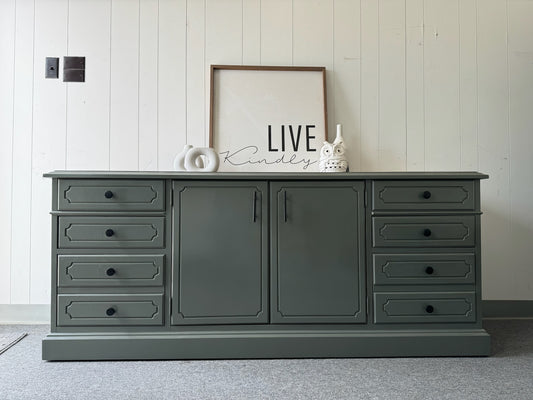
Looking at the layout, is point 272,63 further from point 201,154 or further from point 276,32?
point 201,154

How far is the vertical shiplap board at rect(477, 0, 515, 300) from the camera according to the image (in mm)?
2426

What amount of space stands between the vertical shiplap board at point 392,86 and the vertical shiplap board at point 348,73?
0.48ft

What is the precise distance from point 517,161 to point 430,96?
70 centimetres

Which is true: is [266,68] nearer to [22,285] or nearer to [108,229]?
[108,229]

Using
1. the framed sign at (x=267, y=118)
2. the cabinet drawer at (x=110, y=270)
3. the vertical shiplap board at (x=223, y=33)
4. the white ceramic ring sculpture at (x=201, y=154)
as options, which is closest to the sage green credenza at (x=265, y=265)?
the cabinet drawer at (x=110, y=270)

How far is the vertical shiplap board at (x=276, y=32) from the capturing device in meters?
2.40

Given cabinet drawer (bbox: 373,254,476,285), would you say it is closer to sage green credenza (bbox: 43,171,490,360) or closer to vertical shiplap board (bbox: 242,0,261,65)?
sage green credenza (bbox: 43,171,490,360)

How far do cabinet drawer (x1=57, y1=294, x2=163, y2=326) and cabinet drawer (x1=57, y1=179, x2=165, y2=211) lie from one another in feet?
1.37

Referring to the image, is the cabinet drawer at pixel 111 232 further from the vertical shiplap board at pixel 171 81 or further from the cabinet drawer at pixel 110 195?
the vertical shiplap board at pixel 171 81

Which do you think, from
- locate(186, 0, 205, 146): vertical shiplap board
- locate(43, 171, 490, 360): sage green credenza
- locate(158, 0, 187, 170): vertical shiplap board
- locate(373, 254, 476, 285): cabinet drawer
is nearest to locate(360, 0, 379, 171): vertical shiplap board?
locate(43, 171, 490, 360): sage green credenza

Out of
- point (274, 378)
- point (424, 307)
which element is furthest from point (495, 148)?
point (274, 378)

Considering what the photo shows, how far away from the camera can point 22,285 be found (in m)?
2.36

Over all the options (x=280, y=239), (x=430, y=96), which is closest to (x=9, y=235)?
(x=280, y=239)

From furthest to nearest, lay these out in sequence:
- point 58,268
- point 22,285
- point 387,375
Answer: point 22,285
point 58,268
point 387,375
